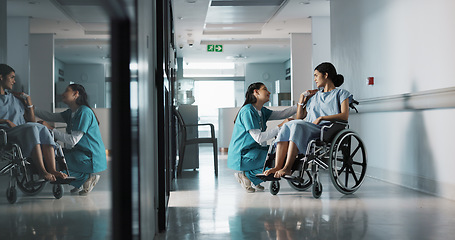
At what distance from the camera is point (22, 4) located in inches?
19.5

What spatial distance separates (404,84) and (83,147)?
4528 millimetres

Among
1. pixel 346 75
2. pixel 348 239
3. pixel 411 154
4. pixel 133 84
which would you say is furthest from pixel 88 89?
pixel 346 75

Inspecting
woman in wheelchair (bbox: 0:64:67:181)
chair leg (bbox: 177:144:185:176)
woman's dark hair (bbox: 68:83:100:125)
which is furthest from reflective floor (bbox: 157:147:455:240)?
woman in wheelchair (bbox: 0:64:67:181)

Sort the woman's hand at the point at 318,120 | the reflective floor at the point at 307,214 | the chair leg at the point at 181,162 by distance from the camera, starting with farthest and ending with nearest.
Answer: the chair leg at the point at 181,162, the woman's hand at the point at 318,120, the reflective floor at the point at 307,214

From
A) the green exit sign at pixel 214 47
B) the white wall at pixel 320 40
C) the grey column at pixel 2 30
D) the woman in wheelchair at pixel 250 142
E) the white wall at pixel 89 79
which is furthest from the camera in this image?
the green exit sign at pixel 214 47

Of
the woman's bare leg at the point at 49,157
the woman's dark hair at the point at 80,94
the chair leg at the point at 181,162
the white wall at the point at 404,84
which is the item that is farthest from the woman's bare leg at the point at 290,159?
the woman's bare leg at the point at 49,157

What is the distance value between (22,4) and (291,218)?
286 cm

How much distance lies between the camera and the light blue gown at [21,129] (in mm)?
471

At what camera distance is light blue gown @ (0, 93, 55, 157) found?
471mm

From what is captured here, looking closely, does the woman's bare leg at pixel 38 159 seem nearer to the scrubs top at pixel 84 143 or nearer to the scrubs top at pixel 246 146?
the scrubs top at pixel 84 143

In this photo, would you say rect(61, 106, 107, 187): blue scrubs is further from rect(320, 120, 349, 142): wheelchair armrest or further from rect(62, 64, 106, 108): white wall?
rect(320, 120, 349, 142): wheelchair armrest

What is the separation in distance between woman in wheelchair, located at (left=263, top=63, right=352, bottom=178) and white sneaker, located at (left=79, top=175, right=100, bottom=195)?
3.35m

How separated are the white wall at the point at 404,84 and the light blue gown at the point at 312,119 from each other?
72 cm

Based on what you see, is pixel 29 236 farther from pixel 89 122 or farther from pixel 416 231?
pixel 416 231
